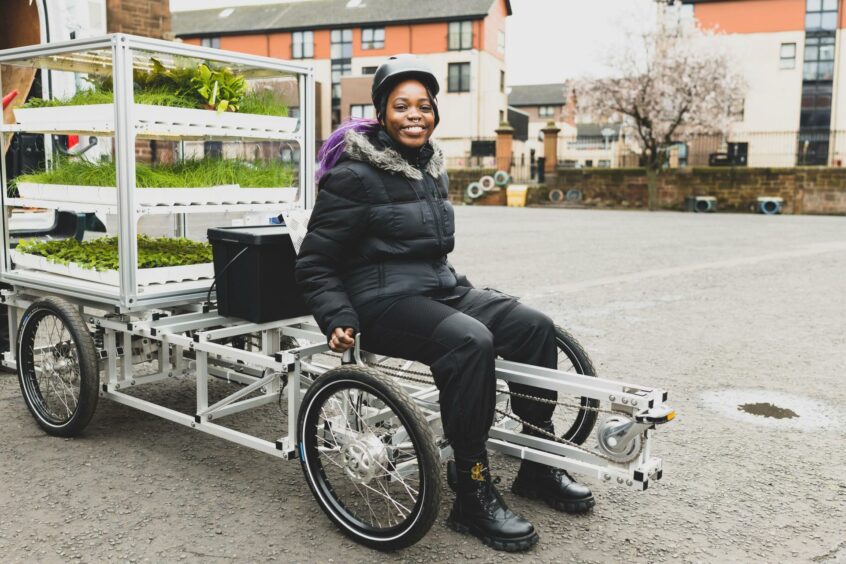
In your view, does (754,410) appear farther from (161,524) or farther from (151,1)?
(151,1)

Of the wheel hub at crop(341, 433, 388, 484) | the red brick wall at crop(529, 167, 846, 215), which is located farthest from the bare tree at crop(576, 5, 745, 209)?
the wheel hub at crop(341, 433, 388, 484)

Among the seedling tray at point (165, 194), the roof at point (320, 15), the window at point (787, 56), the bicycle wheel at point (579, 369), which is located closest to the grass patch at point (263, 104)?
the seedling tray at point (165, 194)

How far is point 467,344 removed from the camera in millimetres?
3115

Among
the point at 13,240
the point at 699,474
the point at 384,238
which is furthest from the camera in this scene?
the point at 13,240

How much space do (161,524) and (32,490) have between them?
74 centimetres

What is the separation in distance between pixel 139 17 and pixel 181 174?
1029cm

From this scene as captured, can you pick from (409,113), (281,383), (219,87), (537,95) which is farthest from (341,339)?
(537,95)

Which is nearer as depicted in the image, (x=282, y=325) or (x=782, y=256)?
(x=282, y=325)

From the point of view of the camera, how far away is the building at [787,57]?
42.8 meters

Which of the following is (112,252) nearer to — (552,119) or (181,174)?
(181,174)

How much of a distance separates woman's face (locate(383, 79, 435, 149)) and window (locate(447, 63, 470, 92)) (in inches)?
1986

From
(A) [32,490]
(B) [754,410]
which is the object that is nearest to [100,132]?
(A) [32,490]

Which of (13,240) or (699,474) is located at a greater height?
(13,240)

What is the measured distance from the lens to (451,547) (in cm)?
318
